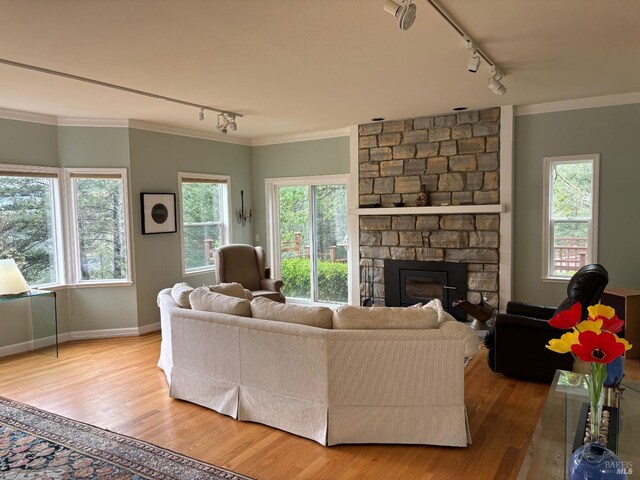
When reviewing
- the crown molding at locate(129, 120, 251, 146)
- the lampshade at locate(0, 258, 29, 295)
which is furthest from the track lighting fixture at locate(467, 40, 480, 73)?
the lampshade at locate(0, 258, 29, 295)

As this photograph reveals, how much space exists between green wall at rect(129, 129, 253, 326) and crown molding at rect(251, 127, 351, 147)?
73 centimetres

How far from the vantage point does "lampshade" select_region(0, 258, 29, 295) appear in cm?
461

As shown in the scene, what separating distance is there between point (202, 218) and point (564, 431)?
214 inches

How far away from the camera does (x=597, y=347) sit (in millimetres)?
1745

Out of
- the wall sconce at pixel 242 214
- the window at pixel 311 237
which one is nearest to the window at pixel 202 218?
the wall sconce at pixel 242 214

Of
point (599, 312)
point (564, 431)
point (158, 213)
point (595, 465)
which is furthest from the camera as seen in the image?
point (158, 213)

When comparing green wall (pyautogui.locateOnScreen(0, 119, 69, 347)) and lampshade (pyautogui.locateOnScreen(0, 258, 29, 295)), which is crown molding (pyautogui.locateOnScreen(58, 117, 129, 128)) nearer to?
green wall (pyautogui.locateOnScreen(0, 119, 69, 347))

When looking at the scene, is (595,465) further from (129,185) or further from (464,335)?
(129,185)

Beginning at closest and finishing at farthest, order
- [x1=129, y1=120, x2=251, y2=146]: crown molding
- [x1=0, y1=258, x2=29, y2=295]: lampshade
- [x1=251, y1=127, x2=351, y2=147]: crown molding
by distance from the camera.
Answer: [x1=0, y1=258, x2=29, y2=295]: lampshade
[x1=129, y1=120, x2=251, y2=146]: crown molding
[x1=251, y1=127, x2=351, y2=147]: crown molding

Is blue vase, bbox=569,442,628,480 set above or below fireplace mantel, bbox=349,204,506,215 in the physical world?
below

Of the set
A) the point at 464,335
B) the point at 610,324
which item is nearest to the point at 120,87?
the point at 464,335

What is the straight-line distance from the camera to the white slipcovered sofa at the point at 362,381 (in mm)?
2871

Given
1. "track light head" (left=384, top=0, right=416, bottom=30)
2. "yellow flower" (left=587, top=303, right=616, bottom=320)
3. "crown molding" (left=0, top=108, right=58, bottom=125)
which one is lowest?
"yellow flower" (left=587, top=303, right=616, bottom=320)

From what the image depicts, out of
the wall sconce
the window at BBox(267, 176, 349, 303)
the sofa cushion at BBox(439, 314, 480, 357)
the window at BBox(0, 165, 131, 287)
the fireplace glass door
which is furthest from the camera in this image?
the wall sconce
